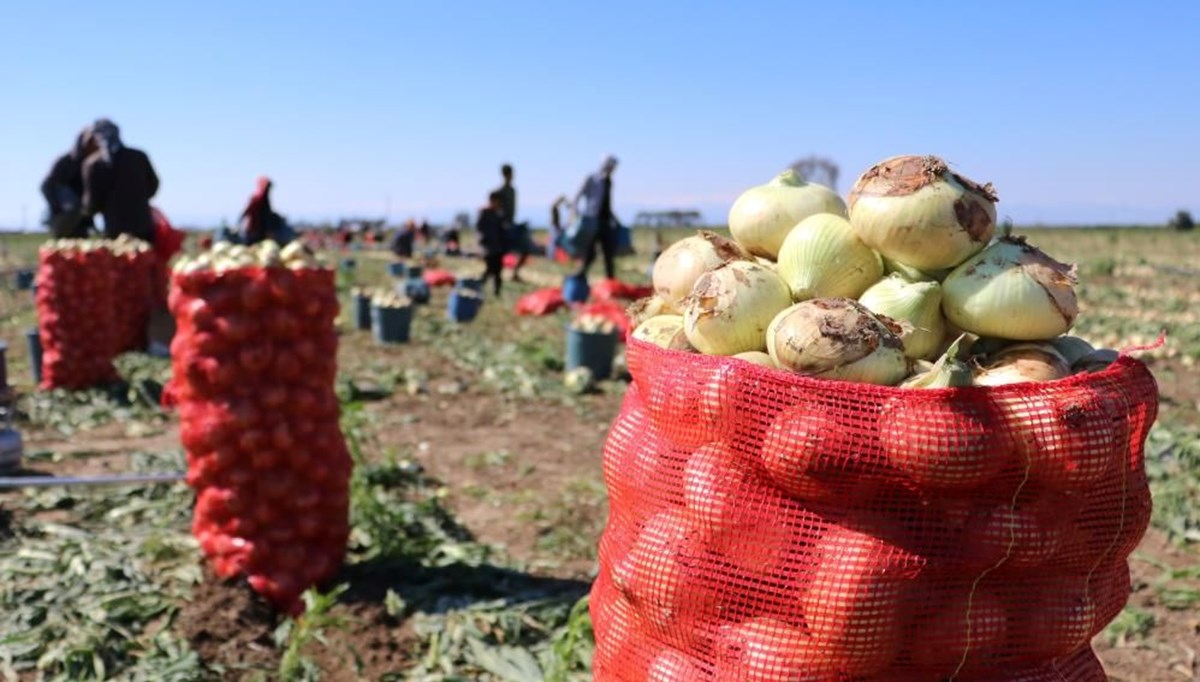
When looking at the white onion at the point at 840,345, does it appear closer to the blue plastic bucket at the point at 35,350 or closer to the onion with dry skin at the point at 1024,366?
the onion with dry skin at the point at 1024,366

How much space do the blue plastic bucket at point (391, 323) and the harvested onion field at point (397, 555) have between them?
2.74 meters

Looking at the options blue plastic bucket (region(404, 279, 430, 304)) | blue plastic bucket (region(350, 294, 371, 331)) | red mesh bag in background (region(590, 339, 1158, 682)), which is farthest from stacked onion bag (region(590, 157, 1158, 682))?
blue plastic bucket (region(404, 279, 430, 304))

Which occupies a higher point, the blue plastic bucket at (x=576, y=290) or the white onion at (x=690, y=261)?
the white onion at (x=690, y=261)

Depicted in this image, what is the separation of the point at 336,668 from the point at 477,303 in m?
10.8

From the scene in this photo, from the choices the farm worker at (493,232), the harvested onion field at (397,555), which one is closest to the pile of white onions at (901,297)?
the harvested onion field at (397,555)

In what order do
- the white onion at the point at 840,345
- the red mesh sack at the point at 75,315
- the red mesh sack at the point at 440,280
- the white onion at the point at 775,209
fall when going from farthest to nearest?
1. the red mesh sack at the point at 440,280
2. the red mesh sack at the point at 75,315
3. the white onion at the point at 775,209
4. the white onion at the point at 840,345

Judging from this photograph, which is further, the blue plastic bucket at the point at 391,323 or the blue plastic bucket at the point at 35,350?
the blue plastic bucket at the point at 391,323

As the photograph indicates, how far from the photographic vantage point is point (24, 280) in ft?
64.0

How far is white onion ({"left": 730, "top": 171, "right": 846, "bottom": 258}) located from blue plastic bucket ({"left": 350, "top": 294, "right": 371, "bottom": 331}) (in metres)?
11.3

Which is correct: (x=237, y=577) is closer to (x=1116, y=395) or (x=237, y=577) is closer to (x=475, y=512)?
(x=475, y=512)

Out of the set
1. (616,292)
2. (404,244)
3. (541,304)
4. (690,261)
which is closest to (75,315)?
Result: (616,292)

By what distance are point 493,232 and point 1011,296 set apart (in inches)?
591

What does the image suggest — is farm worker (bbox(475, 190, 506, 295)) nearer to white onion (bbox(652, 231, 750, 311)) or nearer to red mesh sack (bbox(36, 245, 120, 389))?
red mesh sack (bbox(36, 245, 120, 389))

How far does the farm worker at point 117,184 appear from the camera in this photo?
32.2 feet
